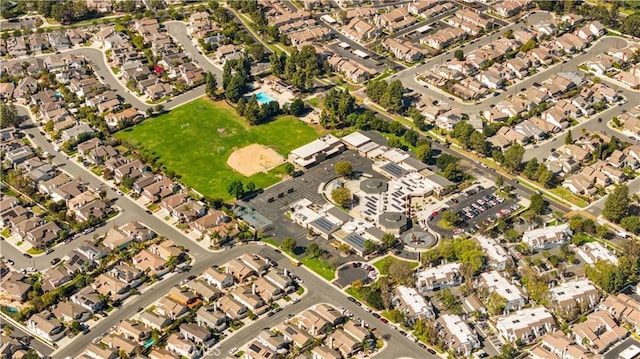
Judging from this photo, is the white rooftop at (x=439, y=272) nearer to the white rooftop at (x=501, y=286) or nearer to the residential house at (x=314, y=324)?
the white rooftop at (x=501, y=286)

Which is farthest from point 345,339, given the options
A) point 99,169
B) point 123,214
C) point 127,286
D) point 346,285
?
point 99,169

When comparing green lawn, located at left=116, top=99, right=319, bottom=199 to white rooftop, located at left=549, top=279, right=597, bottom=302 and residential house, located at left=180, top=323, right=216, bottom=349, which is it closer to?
residential house, located at left=180, top=323, right=216, bottom=349

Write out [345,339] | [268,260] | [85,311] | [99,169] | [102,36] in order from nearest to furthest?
Result: 1. [345,339]
2. [85,311]
3. [268,260]
4. [99,169]
5. [102,36]

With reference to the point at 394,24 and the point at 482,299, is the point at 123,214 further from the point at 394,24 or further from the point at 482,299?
the point at 394,24

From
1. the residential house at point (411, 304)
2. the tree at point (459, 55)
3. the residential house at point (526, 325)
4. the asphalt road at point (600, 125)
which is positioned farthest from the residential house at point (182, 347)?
the tree at point (459, 55)

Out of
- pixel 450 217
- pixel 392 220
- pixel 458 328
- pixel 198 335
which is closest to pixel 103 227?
pixel 198 335

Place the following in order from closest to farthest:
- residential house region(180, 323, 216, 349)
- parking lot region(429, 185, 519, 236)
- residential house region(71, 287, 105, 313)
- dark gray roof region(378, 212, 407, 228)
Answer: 1. residential house region(180, 323, 216, 349)
2. residential house region(71, 287, 105, 313)
3. dark gray roof region(378, 212, 407, 228)
4. parking lot region(429, 185, 519, 236)

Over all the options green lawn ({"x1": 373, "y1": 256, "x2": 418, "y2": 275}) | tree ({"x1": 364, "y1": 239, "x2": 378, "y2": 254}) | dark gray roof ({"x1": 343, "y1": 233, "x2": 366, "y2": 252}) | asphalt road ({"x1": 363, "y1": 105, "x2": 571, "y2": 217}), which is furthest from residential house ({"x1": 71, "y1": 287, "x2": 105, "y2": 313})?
asphalt road ({"x1": 363, "y1": 105, "x2": 571, "y2": 217})
